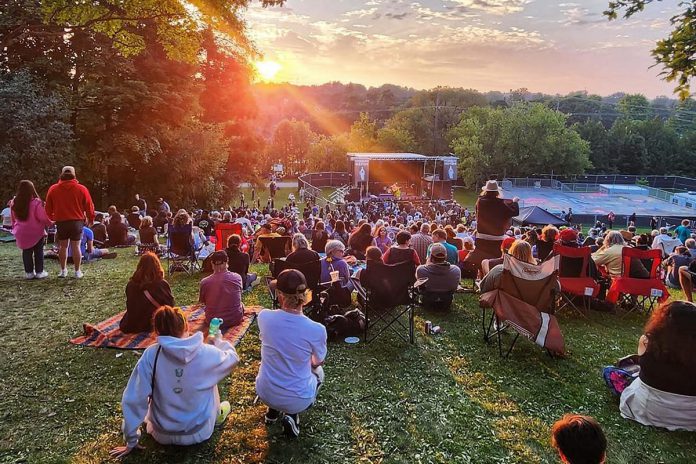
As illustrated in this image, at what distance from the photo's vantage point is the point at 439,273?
6.09 m

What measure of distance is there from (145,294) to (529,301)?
399cm

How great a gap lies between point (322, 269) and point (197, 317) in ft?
5.37

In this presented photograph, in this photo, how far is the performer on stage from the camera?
22.5 feet

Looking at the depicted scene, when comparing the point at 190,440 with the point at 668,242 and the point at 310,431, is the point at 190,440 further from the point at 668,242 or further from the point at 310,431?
the point at 668,242

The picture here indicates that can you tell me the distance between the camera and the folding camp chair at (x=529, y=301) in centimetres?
475

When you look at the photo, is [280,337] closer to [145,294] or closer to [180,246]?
[145,294]

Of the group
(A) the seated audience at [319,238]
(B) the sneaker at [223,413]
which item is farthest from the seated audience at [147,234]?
(B) the sneaker at [223,413]

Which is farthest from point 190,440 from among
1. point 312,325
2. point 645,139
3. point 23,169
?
point 645,139

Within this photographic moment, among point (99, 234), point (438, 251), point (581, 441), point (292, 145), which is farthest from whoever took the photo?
point (292, 145)

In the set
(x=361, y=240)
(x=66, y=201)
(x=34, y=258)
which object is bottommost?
(x=34, y=258)

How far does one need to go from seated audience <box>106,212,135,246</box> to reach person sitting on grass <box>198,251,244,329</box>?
23.1 ft

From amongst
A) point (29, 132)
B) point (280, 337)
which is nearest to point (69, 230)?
point (280, 337)

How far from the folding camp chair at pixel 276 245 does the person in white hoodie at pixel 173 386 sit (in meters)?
4.66

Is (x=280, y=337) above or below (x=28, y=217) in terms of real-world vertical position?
below
